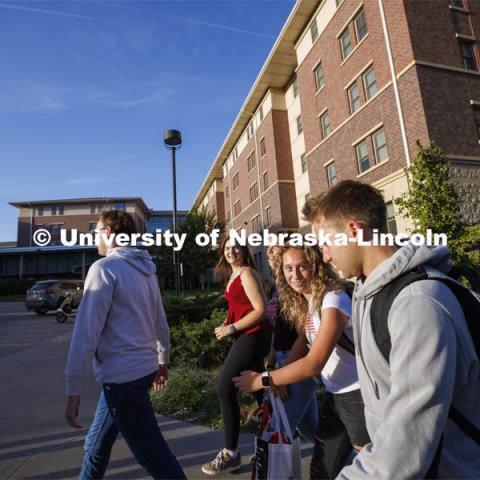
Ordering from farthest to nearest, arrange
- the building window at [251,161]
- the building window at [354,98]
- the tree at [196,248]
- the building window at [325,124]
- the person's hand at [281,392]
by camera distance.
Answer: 1. the building window at [251,161]
2. the tree at [196,248]
3. the building window at [325,124]
4. the building window at [354,98]
5. the person's hand at [281,392]

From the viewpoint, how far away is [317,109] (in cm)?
2078

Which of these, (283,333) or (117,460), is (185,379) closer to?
(117,460)

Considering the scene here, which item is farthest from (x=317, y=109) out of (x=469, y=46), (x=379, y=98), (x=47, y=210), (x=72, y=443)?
(x=47, y=210)

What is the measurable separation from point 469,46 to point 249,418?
18912mm

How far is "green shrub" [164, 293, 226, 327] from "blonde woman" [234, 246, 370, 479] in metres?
5.16

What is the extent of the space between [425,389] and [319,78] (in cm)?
2269

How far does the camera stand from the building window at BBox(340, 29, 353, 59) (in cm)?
1762

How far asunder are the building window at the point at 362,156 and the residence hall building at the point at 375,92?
5cm

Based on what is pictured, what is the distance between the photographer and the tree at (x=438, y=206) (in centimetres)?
1097

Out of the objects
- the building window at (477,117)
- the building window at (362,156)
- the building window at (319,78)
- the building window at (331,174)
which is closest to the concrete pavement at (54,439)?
the building window at (362,156)

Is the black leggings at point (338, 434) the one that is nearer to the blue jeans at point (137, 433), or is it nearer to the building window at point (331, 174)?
the blue jeans at point (137, 433)

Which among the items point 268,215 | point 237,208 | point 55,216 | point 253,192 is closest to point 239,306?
point 268,215

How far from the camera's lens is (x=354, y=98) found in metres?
17.5

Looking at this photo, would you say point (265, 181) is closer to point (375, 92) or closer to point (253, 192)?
point (253, 192)
